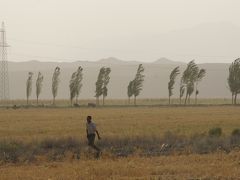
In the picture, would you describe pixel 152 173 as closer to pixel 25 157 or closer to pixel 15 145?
pixel 25 157

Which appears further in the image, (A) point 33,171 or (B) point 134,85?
(B) point 134,85

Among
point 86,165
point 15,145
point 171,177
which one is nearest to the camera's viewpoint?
point 171,177

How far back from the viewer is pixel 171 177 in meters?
16.5

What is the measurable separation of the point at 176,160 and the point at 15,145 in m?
7.92

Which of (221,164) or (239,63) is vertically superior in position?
(239,63)

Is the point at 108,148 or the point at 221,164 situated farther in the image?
the point at 108,148

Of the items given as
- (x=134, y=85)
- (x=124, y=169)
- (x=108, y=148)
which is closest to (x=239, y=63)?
(x=134, y=85)

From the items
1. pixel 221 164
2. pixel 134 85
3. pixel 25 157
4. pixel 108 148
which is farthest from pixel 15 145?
pixel 134 85

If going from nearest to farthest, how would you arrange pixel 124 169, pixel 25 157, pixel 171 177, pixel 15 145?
pixel 171 177
pixel 124 169
pixel 25 157
pixel 15 145

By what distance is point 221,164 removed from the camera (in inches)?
766

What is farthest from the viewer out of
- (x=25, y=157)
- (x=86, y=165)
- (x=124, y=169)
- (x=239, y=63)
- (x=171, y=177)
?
(x=239, y=63)

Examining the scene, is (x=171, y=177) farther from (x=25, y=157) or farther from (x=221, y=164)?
(x=25, y=157)

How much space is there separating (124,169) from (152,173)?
3.85 ft

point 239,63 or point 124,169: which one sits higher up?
point 239,63
